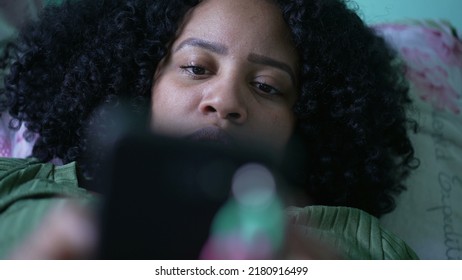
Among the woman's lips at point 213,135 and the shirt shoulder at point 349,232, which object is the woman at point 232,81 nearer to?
the woman's lips at point 213,135

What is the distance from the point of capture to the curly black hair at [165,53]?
70 cm

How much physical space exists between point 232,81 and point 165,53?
0.11 m

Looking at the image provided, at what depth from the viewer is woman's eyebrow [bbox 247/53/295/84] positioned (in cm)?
63

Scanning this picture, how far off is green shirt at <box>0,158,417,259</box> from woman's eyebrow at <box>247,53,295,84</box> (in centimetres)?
17

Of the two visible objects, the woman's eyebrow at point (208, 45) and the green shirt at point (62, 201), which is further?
the woman's eyebrow at point (208, 45)

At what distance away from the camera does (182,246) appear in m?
0.47

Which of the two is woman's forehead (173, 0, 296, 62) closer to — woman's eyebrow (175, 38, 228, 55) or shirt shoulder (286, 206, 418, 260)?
woman's eyebrow (175, 38, 228, 55)

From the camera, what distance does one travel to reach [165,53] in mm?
678

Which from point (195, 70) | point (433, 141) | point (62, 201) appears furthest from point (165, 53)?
point (433, 141)

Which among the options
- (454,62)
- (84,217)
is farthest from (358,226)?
(454,62)

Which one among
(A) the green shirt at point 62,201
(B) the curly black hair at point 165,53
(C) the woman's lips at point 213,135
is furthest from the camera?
(B) the curly black hair at point 165,53

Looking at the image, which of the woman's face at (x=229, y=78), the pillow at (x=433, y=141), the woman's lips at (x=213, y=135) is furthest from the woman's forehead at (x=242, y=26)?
Result: the pillow at (x=433, y=141)

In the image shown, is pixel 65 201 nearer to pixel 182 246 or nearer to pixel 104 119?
pixel 182 246

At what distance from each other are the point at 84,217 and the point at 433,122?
58cm
